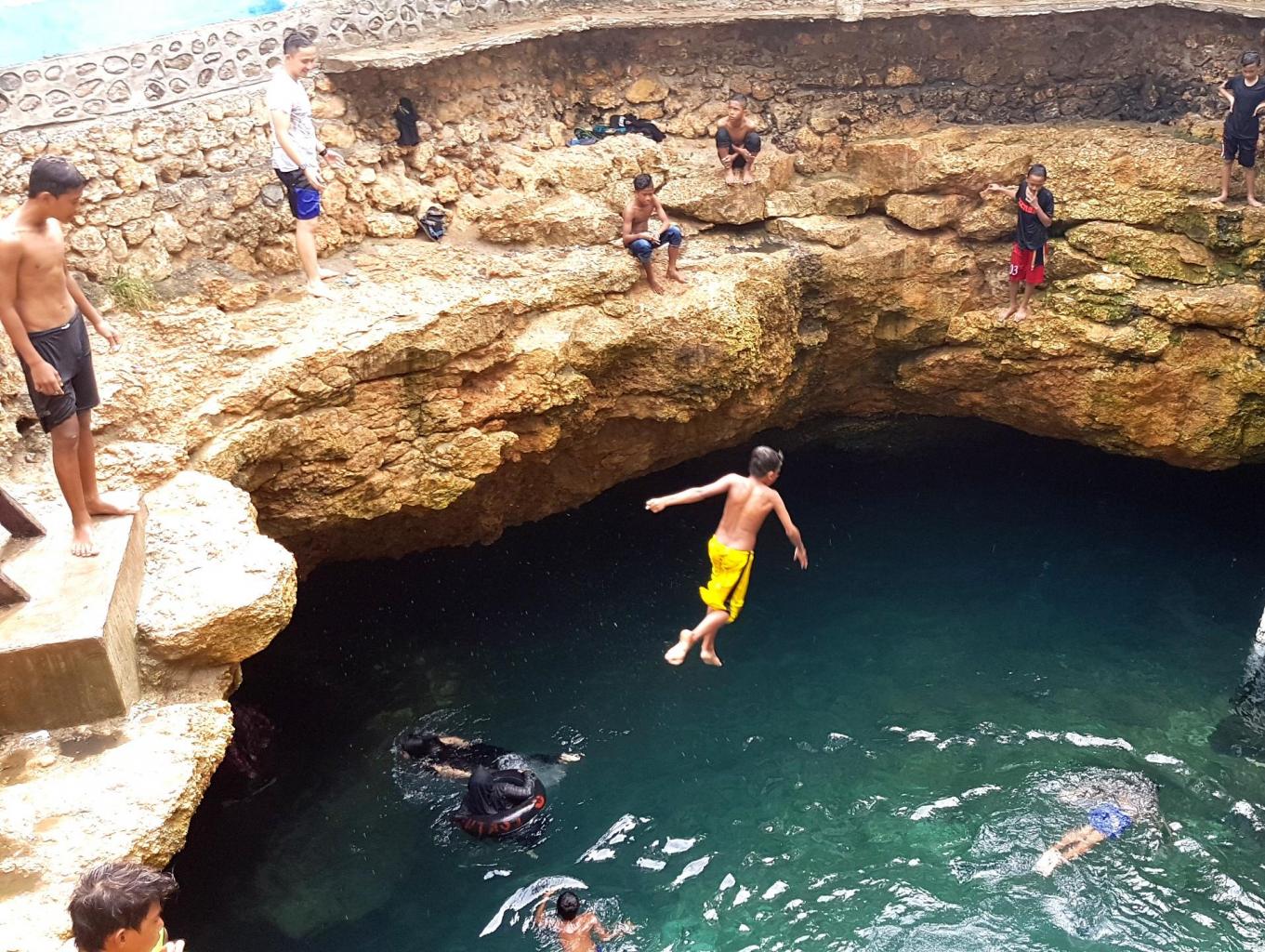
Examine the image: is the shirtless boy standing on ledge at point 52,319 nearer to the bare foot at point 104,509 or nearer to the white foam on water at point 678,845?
the bare foot at point 104,509

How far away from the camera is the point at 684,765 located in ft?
29.9

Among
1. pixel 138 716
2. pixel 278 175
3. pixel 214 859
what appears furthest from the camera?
pixel 214 859

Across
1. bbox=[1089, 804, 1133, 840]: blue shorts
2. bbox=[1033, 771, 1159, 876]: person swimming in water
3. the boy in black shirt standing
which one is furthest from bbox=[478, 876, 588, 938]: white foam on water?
the boy in black shirt standing

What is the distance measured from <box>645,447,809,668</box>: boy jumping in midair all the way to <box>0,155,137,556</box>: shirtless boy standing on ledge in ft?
10.1

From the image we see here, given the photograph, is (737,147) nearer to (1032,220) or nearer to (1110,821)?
(1032,220)

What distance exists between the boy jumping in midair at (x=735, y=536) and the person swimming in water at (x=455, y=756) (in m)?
2.22

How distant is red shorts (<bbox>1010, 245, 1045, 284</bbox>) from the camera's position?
9727mm

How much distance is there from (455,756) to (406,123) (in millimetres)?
4987

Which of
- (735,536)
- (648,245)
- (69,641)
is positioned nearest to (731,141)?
(648,245)

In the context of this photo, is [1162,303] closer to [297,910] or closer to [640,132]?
[640,132]

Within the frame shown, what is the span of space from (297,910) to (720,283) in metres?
5.56

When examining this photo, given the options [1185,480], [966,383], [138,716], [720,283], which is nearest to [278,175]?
[720,283]

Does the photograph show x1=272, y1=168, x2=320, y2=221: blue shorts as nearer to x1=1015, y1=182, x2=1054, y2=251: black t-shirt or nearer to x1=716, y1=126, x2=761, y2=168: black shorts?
x1=716, y1=126, x2=761, y2=168: black shorts

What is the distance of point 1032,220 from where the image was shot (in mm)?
9500
